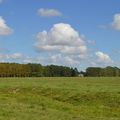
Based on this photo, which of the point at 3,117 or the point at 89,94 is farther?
the point at 89,94

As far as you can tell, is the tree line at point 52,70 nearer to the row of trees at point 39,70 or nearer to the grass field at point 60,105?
the row of trees at point 39,70

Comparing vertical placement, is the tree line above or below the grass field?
above

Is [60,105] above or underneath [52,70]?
underneath

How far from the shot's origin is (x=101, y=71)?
19062 cm

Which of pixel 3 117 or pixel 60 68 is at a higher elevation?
pixel 60 68

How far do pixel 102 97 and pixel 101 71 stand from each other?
153288 mm

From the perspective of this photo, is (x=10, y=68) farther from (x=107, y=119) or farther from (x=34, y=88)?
(x=107, y=119)

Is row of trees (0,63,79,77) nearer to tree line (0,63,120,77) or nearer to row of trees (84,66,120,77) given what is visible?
tree line (0,63,120,77)

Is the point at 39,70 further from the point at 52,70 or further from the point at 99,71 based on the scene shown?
the point at 99,71

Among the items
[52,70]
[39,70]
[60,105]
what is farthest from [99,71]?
[60,105]

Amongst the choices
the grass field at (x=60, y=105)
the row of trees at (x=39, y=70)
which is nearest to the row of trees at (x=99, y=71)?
the row of trees at (x=39, y=70)

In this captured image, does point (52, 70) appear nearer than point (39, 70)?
No

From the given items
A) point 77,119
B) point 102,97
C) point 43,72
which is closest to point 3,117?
point 77,119

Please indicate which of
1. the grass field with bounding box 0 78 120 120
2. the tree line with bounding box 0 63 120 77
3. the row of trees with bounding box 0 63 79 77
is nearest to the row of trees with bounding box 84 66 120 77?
the tree line with bounding box 0 63 120 77
